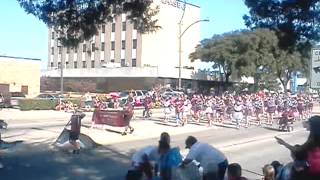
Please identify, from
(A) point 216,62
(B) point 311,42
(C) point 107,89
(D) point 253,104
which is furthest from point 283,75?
(B) point 311,42

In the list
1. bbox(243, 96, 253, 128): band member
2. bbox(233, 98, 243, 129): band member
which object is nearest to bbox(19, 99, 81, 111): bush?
bbox(243, 96, 253, 128): band member

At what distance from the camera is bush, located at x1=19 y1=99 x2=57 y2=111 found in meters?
42.7

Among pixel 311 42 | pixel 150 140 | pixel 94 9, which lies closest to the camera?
pixel 94 9

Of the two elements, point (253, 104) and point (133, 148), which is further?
point (253, 104)

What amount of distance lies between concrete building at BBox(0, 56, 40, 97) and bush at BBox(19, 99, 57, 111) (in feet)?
75.0

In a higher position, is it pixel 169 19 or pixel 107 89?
pixel 169 19

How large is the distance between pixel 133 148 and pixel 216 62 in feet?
190

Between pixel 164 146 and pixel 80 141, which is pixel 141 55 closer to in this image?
pixel 80 141

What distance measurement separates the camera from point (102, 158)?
18016mm

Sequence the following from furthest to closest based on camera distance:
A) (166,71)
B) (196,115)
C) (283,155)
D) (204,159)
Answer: (166,71) → (196,115) → (283,155) → (204,159)

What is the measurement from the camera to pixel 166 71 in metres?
77.8

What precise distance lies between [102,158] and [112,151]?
73.5 inches

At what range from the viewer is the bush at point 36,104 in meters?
42.7

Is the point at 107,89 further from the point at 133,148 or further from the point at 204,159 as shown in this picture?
the point at 204,159
